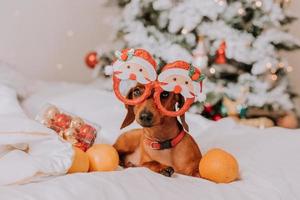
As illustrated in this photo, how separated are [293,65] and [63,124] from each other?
181 centimetres

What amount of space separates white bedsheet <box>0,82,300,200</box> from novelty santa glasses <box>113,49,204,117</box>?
0.57 feet

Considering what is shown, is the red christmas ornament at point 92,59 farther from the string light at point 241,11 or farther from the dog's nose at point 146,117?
the dog's nose at point 146,117

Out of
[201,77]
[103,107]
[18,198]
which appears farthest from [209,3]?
[18,198]

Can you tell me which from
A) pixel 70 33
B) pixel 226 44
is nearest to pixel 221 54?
pixel 226 44

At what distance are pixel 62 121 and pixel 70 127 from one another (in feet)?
0.12

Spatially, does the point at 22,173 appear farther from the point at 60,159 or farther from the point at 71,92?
the point at 71,92

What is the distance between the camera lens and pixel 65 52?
285 centimetres

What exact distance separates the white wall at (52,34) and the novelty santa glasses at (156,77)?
1329 millimetres

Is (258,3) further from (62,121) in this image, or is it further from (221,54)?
(62,121)

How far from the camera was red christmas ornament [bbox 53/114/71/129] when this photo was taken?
145 cm

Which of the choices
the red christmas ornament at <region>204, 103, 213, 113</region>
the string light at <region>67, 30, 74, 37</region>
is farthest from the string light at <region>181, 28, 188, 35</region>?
the string light at <region>67, 30, 74, 37</region>

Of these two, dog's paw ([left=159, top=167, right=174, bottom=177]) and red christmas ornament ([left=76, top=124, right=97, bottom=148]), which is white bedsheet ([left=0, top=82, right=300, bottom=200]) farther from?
red christmas ornament ([left=76, top=124, right=97, bottom=148])

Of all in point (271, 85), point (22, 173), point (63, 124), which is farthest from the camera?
point (271, 85)

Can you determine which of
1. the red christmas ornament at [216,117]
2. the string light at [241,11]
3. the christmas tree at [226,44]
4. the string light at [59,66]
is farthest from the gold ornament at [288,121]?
the string light at [59,66]
